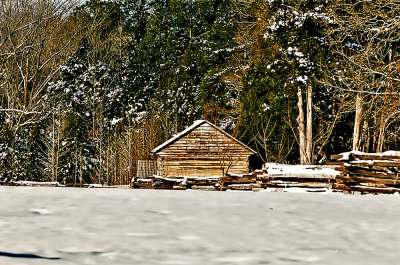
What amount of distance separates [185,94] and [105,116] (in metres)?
8.51

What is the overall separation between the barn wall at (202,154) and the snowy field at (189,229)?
31320 mm

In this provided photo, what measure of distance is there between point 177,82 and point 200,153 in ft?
57.4

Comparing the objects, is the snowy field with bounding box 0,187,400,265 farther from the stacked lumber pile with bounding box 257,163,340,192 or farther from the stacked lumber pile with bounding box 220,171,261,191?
the stacked lumber pile with bounding box 220,171,261,191

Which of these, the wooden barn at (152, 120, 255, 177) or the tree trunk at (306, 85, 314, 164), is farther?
the wooden barn at (152, 120, 255, 177)

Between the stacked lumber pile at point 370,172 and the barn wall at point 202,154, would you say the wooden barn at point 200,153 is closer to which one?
the barn wall at point 202,154

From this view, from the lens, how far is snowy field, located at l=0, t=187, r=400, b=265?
320 cm

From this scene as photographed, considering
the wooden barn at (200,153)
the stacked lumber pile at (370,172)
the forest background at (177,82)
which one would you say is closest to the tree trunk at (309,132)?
the forest background at (177,82)

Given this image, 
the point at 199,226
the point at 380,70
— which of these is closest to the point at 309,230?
the point at 199,226

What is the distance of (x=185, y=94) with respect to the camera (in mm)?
52438

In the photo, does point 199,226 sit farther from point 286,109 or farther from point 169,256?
point 286,109

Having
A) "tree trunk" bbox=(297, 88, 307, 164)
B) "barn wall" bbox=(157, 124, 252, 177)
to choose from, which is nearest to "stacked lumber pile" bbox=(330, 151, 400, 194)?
"tree trunk" bbox=(297, 88, 307, 164)

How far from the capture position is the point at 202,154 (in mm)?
37156

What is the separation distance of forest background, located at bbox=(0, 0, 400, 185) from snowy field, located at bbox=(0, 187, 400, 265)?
1546 cm

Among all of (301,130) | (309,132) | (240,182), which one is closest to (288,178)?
(240,182)
